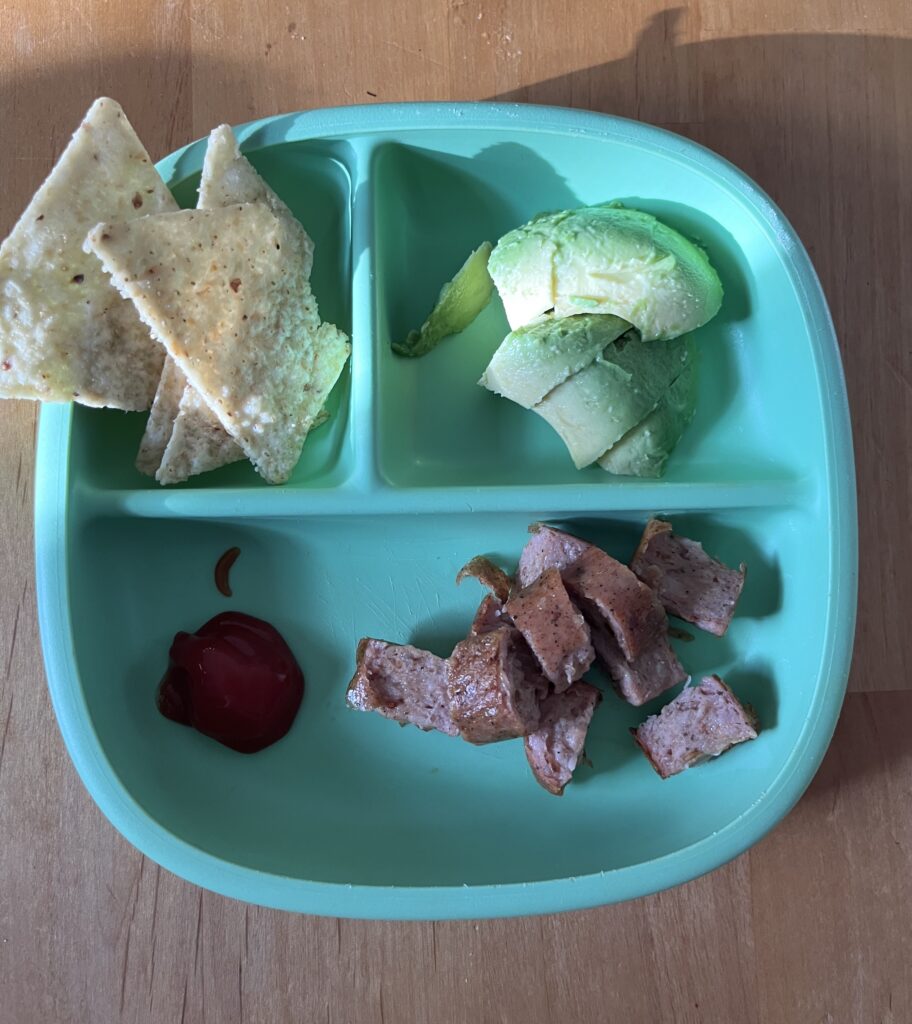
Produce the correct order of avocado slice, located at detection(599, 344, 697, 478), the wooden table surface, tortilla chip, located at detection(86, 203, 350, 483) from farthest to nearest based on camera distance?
1. the wooden table surface
2. avocado slice, located at detection(599, 344, 697, 478)
3. tortilla chip, located at detection(86, 203, 350, 483)

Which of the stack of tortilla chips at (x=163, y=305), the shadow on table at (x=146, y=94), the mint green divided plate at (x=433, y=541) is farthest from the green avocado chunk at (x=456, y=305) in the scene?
the shadow on table at (x=146, y=94)

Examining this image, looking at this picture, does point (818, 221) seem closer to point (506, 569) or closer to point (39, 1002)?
point (506, 569)

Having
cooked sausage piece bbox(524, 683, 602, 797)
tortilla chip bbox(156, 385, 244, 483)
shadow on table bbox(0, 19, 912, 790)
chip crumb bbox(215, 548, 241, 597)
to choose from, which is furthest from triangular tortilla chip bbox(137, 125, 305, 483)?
cooked sausage piece bbox(524, 683, 602, 797)

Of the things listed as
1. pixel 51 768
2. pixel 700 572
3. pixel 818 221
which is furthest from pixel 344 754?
pixel 818 221

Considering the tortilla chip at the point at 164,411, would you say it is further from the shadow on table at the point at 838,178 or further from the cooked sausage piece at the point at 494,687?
the shadow on table at the point at 838,178

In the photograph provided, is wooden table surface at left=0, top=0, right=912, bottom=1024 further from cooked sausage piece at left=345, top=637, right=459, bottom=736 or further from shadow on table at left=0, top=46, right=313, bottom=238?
cooked sausage piece at left=345, top=637, right=459, bottom=736

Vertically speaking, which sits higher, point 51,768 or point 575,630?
point 575,630
